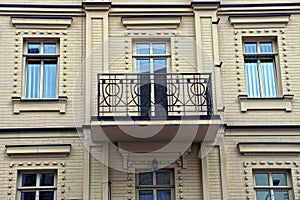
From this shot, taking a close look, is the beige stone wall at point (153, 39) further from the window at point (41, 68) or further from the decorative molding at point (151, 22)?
the window at point (41, 68)

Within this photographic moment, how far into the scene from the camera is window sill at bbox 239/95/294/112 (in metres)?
12.4

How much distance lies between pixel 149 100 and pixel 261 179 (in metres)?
3.09

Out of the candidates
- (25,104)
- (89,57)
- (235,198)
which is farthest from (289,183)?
(25,104)

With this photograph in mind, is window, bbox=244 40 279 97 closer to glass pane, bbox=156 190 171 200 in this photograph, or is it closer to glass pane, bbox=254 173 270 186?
glass pane, bbox=254 173 270 186

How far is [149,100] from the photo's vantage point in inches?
470

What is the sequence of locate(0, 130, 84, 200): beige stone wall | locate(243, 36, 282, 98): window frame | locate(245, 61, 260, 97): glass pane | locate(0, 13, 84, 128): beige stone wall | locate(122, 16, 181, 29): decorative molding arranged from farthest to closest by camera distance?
locate(122, 16, 181, 29): decorative molding < locate(243, 36, 282, 98): window frame < locate(245, 61, 260, 97): glass pane < locate(0, 13, 84, 128): beige stone wall < locate(0, 130, 84, 200): beige stone wall

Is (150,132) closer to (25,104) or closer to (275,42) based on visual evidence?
(25,104)

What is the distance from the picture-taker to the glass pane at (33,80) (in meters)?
12.7

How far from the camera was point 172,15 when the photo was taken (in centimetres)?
1330

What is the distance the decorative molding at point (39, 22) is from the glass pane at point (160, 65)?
7.69ft

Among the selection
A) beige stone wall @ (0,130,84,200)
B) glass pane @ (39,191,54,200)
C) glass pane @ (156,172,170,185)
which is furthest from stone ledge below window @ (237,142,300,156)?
glass pane @ (39,191,54,200)

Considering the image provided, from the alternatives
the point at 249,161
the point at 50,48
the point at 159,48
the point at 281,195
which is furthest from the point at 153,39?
the point at 281,195

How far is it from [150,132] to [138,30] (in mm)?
2986

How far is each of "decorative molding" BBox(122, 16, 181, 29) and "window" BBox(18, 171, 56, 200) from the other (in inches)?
161
